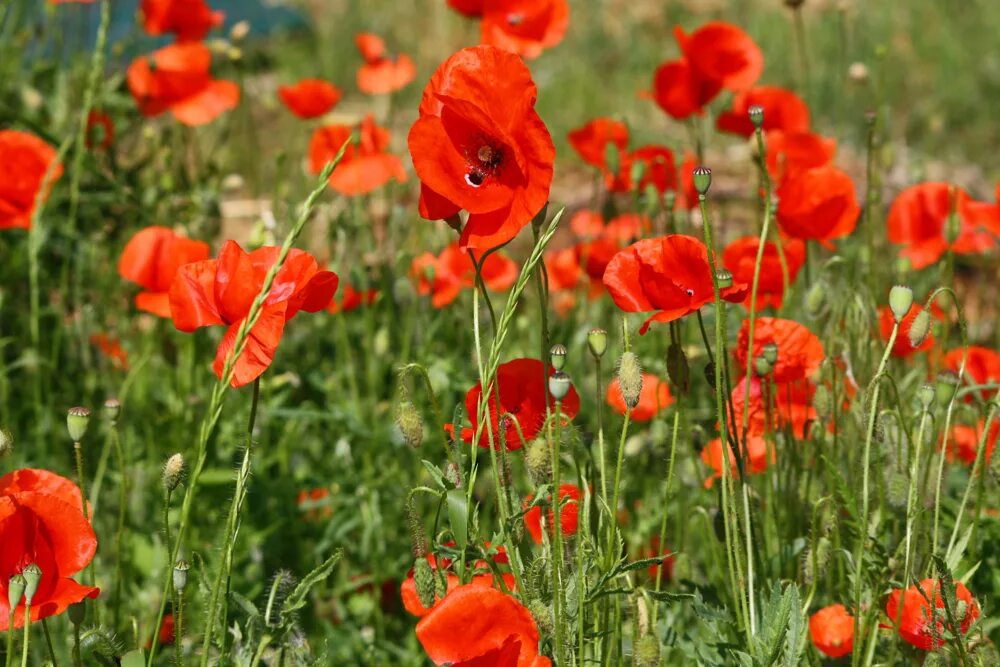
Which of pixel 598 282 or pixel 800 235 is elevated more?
pixel 800 235

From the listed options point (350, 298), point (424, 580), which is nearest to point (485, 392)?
point (424, 580)

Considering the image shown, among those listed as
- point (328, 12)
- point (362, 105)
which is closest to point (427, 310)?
point (362, 105)

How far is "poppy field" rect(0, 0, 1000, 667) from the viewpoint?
1.56 metres

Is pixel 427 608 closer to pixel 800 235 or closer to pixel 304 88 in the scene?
pixel 800 235

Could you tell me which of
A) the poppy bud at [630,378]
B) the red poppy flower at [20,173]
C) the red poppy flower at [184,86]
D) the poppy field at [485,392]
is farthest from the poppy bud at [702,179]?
the red poppy flower at [184,86]

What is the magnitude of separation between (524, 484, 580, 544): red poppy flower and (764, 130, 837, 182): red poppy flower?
140 centimetres

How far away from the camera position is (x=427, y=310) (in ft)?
10.2

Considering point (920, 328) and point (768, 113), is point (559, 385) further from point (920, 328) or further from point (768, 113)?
point (768, 113)

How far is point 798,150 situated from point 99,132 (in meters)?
1.82

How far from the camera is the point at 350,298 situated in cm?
307

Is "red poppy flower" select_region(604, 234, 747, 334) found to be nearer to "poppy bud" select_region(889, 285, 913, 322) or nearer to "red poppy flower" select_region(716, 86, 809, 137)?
"poppy bud" select_region(889, 285, 913, 322)

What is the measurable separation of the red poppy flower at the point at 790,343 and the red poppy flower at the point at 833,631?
392 millimetres

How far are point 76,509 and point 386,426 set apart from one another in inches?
49.4

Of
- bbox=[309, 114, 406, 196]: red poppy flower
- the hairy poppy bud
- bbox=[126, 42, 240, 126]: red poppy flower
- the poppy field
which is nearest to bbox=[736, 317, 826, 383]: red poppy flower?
the poppy field
